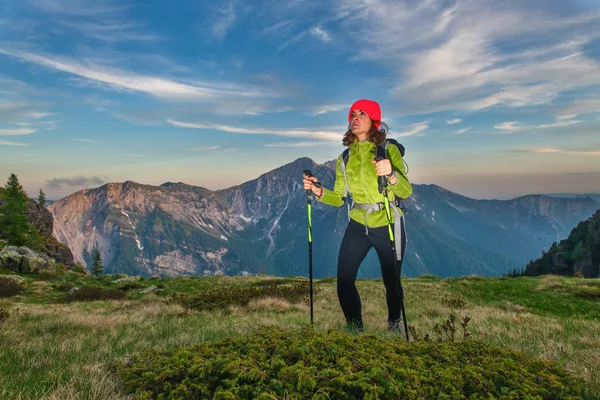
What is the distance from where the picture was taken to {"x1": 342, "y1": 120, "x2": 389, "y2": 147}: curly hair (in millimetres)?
6957

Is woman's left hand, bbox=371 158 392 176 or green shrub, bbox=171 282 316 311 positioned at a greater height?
woman's left hand, bbox=371 158 392 176

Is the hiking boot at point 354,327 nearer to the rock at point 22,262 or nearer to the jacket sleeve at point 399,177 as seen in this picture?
the jacket sleeve at point 399,177

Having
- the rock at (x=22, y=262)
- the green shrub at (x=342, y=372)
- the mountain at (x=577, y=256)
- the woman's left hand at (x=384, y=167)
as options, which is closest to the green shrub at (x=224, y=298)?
the woman's left hand at (x=384, y=167)

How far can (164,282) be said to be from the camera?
1155 inches

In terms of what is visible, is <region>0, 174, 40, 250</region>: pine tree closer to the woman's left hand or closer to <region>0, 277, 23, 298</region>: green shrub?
<region>0, 277, 23, 298</region>: green shrub

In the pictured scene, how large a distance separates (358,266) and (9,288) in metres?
24.5

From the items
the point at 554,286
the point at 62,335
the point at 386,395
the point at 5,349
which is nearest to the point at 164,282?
the point at 62,335

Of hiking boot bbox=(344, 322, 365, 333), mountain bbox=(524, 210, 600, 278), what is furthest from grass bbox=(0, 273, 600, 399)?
mountain bbox=(524, 210, 600, 278)

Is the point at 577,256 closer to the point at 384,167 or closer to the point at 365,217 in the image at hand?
the point at 365,217

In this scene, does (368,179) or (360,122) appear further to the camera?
(360,122)

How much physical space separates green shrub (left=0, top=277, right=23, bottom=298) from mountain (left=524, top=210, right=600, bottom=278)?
116906 mm

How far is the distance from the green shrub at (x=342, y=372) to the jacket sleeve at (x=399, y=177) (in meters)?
3.14

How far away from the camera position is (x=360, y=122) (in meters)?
7.07

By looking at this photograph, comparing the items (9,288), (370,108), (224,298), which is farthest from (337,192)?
(9,288)
